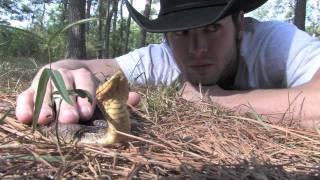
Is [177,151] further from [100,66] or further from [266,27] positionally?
[266,27]

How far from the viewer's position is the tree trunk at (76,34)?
7.88 m

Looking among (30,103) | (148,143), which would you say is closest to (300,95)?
(148,143)

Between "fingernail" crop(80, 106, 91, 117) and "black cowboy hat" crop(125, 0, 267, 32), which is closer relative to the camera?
"fingernail" crop(80, 106, 91, 117)

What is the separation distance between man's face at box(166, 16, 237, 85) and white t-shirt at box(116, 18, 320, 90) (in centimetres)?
22

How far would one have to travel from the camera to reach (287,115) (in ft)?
6.43

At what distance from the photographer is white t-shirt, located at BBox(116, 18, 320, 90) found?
97.0 inches

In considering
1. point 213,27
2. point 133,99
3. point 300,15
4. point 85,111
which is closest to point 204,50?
point 213,27

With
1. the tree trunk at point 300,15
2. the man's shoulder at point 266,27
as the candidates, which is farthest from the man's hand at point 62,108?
the tree trunk at point 300,15

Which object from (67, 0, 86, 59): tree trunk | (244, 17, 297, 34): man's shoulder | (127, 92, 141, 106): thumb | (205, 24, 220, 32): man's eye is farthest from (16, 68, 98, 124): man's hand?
(67, 0, 86, 59): tree trunk

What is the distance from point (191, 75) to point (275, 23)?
77 centimetres

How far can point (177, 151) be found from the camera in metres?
1.34

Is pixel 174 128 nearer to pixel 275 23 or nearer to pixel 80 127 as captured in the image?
pixel 80 127

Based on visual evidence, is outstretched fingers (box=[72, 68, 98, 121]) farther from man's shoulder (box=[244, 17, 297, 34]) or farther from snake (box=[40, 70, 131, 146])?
man's shoulder (box=[244, 17, 297, 34])

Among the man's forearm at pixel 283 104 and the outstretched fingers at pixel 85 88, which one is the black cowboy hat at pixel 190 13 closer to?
the man's forearm at pixel 283 104
